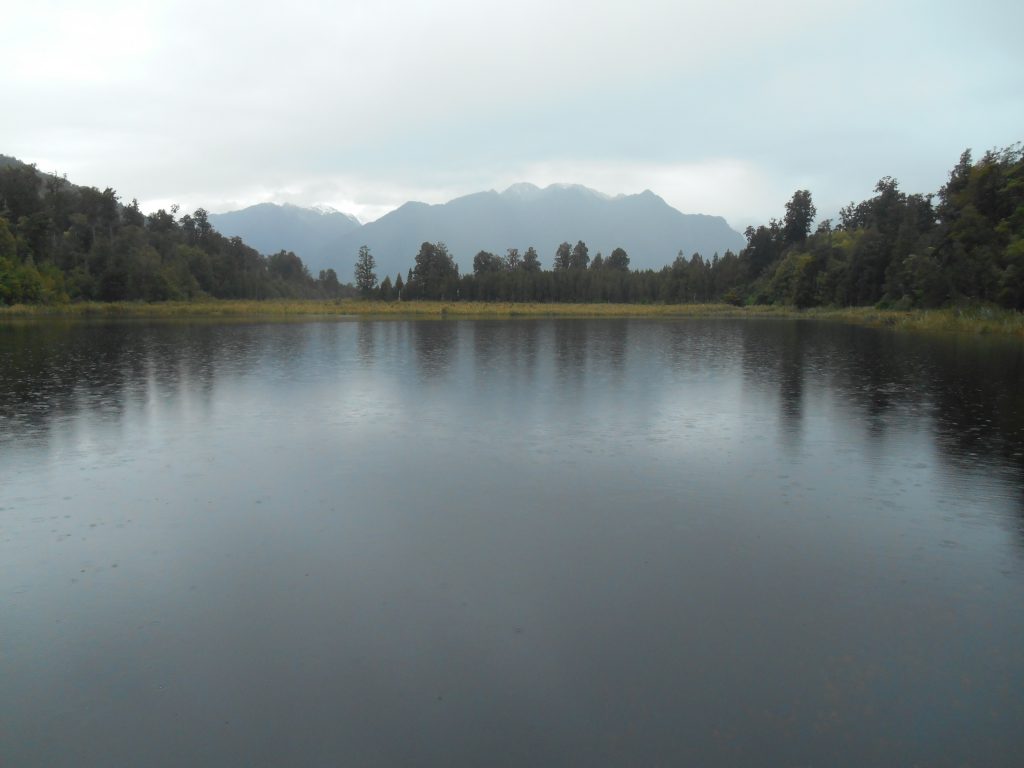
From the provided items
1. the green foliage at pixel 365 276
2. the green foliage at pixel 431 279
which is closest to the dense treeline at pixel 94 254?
the green foliage at pixel 365 276

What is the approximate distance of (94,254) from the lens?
271 ft

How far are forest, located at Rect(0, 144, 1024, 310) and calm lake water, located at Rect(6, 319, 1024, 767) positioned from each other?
38152 mm

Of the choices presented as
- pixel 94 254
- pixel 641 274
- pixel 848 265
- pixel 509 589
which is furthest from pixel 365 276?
pixel 509 589

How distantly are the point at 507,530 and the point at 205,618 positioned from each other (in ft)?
9.30

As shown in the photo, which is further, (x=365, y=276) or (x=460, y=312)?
(x=365, y=276)

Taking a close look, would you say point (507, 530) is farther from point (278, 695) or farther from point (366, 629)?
point (278, 695)

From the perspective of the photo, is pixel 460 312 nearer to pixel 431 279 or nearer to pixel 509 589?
pixel 431 279

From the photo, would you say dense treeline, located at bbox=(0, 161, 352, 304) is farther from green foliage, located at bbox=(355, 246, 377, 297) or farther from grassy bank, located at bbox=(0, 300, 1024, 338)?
green foliage, located at bbox=(355, 246, 377, 297)

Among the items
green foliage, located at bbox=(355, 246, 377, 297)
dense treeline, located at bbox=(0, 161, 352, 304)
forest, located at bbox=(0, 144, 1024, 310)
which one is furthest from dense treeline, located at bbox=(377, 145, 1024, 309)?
dense treeline, located at bbox=(0, 161, 352, 304)

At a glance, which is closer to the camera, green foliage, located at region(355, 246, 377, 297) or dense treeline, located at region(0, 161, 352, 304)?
dense treeline, located at region(0, 161, 352, 304)

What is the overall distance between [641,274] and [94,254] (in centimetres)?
8990

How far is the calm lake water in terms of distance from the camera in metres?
3.71

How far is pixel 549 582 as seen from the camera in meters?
5.48

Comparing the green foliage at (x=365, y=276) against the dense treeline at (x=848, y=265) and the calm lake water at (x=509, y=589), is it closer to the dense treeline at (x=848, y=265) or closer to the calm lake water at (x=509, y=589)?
the dense treeline at (x=848, y=265)
